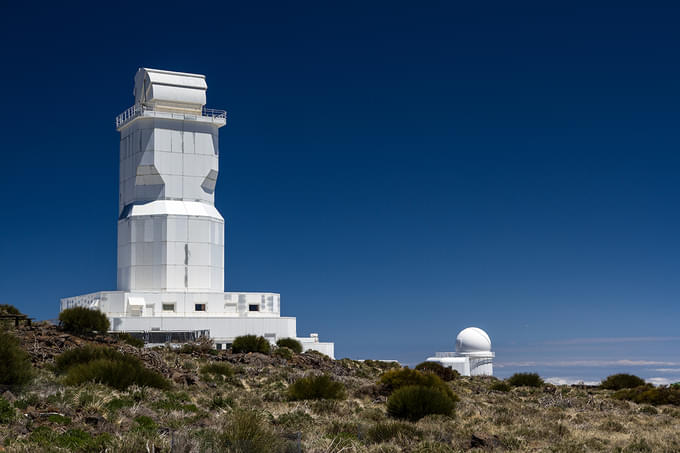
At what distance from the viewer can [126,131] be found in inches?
2015

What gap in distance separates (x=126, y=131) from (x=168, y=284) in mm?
11344

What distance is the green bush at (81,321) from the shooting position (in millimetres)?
27719

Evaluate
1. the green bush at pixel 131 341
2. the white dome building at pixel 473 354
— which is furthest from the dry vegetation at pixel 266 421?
the white dome building at pixel 473 354

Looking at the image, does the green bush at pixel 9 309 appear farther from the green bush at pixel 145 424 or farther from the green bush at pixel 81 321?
the green bush at pixel 145 424

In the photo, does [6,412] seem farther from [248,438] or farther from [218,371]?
[218,371]

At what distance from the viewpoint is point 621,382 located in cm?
3350

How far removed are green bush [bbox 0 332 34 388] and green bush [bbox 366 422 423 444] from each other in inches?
265

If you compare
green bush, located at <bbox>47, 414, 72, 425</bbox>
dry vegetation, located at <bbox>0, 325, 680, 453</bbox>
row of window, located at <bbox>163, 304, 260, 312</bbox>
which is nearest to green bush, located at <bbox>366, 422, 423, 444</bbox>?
dry vegetation, located at <bbox>0, 325, 680, 453</bbox>

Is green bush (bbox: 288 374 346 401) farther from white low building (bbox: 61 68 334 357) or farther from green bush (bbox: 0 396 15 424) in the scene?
white low building (bbox: 61 68 334 357)

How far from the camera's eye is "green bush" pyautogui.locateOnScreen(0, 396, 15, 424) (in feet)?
36.2

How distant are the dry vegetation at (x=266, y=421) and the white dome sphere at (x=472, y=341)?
33574 millimetres

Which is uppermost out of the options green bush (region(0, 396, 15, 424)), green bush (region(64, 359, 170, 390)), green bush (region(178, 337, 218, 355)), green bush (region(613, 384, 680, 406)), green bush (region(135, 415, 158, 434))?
green bush (region(178, 337, 218, 355))

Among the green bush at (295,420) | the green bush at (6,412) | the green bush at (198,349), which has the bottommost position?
the green bush at (295,420)

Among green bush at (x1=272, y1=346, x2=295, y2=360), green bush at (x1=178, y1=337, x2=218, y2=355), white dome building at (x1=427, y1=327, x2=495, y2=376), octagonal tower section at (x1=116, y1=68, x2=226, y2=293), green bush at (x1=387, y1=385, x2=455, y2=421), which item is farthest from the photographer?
white dome building at (x1=427, y1=327, x2=495, y2=376)
